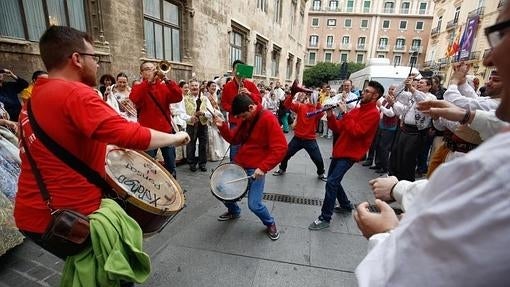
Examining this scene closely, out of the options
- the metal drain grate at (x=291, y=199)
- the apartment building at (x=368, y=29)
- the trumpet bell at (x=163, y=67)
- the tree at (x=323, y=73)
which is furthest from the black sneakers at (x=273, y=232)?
the apartment building at (x=368, y=29)

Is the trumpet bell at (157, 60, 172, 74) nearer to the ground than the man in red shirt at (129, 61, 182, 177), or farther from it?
farther from it

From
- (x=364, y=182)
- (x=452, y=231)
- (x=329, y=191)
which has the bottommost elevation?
(x=364, y=182)

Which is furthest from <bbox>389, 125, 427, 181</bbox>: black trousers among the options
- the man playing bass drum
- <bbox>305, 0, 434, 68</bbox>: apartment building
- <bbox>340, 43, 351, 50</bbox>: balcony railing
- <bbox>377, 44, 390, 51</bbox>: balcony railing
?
<bbox>377, 44, 390, 51</bbox>: balcony railing

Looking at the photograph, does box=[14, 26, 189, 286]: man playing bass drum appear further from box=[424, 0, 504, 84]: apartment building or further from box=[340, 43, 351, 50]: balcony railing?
box=[340, 43, 351, 50]: balcony railing

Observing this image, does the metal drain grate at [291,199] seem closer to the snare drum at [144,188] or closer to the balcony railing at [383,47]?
the snare drum at [144,188]

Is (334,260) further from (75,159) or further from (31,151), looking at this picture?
(31,151)

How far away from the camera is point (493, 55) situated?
665mm

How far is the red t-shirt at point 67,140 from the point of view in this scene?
1.53 metres

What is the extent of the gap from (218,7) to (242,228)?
10686mm

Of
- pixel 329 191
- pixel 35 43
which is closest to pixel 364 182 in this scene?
pixel 329 191

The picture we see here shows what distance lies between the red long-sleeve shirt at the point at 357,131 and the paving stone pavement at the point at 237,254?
1.09 m

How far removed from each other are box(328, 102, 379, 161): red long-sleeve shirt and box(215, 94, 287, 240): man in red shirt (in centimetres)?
92

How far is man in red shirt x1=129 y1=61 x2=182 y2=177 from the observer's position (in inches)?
188

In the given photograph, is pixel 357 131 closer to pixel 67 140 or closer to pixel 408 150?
pixel 408 150
